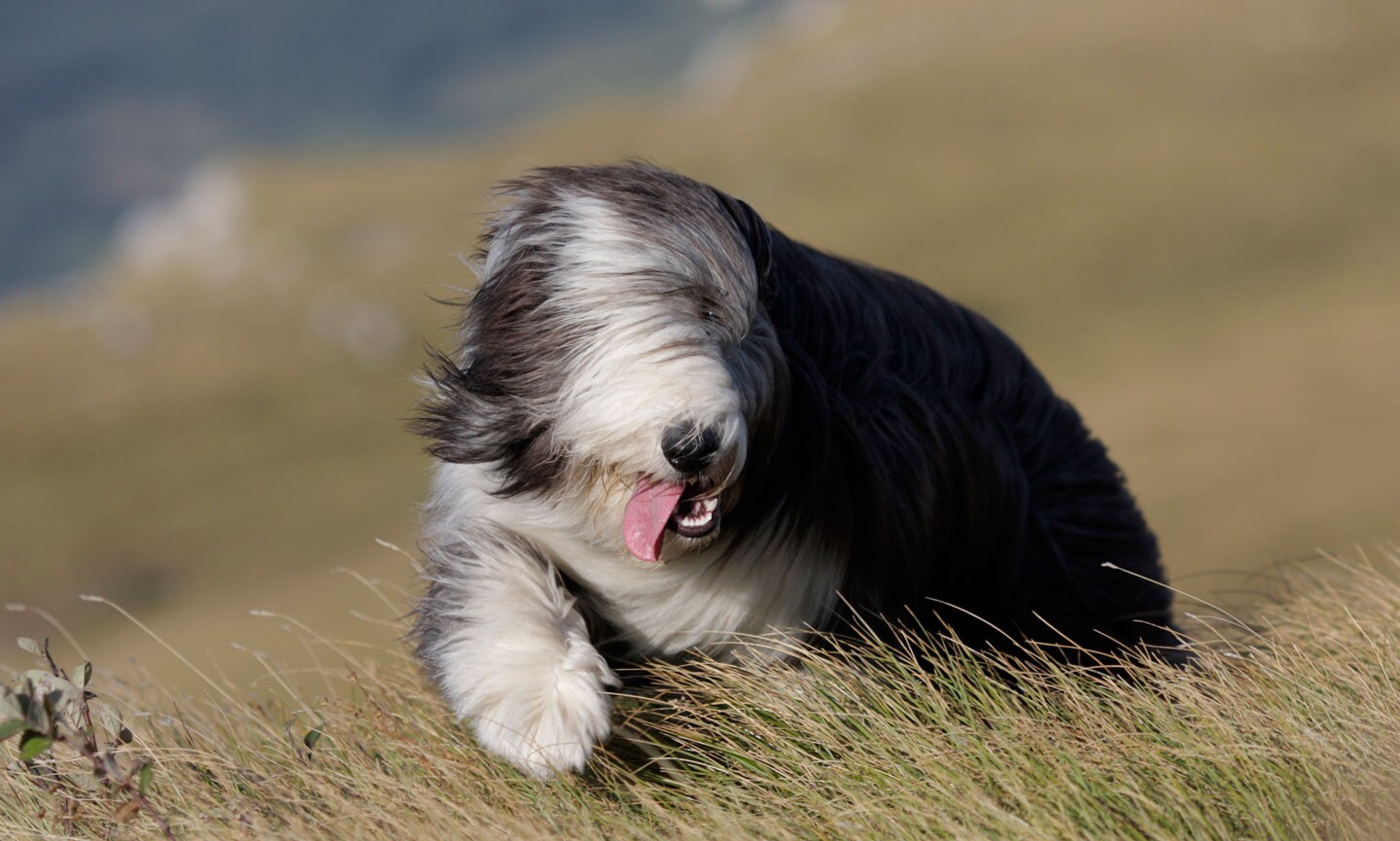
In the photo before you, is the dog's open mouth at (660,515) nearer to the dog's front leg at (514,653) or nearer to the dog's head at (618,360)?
the dog's head at (618,360)

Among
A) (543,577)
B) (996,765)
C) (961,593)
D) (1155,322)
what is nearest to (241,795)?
(543,577)

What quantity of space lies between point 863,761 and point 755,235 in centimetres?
143

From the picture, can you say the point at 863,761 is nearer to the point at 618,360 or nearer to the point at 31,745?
the point at 618,360

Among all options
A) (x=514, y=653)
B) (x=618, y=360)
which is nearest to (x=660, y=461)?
(x=618, y=360)

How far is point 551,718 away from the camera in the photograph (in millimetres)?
3381

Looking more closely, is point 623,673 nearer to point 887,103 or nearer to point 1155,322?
point 1155,322

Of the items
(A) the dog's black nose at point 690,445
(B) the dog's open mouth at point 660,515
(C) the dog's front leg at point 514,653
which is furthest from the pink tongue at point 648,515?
(C) the dog's front leg at point 514,653

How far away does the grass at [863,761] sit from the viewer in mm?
2854

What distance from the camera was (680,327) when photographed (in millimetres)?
3525

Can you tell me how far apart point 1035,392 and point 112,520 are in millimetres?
88179

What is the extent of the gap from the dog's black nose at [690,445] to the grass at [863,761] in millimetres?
617

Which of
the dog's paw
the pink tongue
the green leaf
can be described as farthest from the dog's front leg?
the green leaf

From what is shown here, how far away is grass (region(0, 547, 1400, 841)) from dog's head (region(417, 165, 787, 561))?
0.51 meters

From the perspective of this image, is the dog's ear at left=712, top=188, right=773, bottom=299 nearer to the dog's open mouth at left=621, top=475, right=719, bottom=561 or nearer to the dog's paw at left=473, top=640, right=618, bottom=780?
the dog's open mouth at left=621, top=475, right=719, bottom=561
